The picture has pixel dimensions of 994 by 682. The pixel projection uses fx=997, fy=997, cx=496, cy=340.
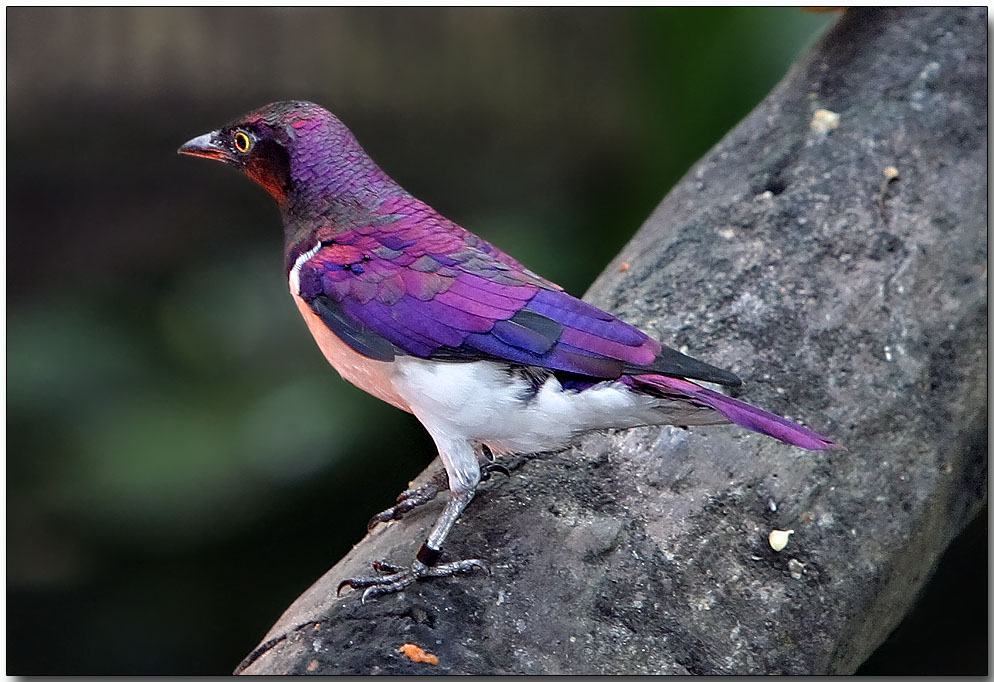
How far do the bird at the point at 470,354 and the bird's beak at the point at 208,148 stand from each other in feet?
1.05

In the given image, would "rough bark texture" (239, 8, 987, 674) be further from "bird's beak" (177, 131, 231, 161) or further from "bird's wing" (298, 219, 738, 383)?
"bird's beak" (177, 131, 231, 161)

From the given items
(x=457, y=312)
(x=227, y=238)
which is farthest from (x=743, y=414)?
(x=227, y=238)

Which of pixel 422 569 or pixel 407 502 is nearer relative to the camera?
pixel 422 569

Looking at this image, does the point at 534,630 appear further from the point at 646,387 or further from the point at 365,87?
the point at 365,87

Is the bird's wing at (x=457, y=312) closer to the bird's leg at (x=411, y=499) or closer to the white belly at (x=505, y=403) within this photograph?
the white belly at (x=505, y=403)

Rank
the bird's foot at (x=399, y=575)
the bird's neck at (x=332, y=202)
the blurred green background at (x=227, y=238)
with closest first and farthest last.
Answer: the bird's foot at (x=399, y=575) < the bird's neck at (x=332, y=202) < the blurred green background at (x=227, y=238)

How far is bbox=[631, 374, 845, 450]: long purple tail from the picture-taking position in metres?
1.91

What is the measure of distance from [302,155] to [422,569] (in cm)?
98

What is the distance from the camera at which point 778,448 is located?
2441 millimetres

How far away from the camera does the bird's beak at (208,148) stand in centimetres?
237

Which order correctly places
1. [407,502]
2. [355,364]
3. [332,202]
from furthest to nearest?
1. [407,502]
2. [332,202]
3. [355,364]

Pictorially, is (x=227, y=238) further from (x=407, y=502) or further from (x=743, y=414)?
(x=743, y=414)

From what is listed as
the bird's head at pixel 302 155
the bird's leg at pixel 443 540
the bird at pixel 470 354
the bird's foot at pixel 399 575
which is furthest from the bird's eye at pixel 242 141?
the bird's foot at pixel 399 575

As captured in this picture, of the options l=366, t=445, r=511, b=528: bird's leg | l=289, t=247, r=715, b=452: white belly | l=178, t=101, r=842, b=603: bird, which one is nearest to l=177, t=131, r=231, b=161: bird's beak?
l=178, t=101, r=842, b=603: bird
